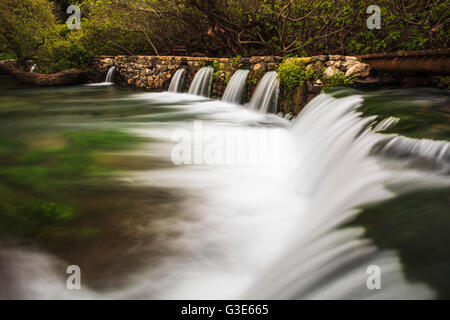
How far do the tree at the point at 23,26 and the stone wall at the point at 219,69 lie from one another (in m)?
5.14

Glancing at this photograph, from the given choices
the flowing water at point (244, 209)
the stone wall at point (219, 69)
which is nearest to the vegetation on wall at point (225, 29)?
the stone wall at point (219, 69)

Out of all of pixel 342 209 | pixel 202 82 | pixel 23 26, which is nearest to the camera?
pixel 342 209

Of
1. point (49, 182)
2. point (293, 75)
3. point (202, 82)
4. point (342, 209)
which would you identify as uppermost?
point (202, 82)

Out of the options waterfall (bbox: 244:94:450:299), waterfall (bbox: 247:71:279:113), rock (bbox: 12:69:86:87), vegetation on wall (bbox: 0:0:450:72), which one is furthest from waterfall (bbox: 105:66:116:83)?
waterfall (bbox: 244:94:450:299)

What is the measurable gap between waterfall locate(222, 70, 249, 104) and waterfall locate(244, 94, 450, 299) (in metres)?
4.00

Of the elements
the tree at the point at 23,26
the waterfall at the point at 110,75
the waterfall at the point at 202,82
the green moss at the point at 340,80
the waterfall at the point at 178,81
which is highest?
the tree at the point at 23,26

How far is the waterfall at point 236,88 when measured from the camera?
8.75 meters

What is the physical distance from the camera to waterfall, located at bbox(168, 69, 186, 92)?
1147 cm

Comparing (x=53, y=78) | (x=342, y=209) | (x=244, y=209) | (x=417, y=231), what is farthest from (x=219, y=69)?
(x=417, y=231)

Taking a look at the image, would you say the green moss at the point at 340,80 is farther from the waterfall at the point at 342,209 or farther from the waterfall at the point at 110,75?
the waterfall at the point at 110,75

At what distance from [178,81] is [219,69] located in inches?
86.0

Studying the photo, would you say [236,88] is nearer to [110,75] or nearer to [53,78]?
[110,75]

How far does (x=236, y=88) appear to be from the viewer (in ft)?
29.5
